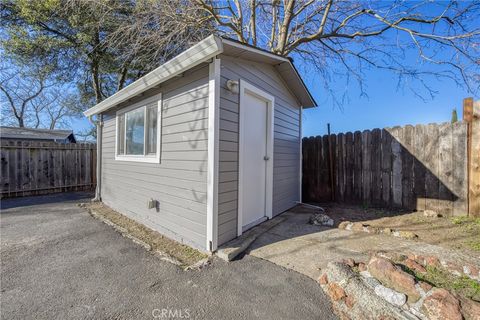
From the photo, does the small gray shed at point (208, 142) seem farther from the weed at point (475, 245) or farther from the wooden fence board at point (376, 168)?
the weed at point (475, 245)

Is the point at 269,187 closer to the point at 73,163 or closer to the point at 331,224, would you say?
the point at 331,224

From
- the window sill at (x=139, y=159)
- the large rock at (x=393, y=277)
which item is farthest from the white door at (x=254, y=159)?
the large rock at (x=393, y=277)

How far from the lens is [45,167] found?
7.60 m

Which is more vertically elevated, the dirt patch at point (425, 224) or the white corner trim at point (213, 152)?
the white corner trim at point (213, 152)

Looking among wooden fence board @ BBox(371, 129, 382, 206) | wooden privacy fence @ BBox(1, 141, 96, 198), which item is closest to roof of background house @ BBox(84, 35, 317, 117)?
wooden fence board @ BBox(371, 129, 382, 206)

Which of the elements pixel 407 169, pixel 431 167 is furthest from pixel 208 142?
pixel 431 167

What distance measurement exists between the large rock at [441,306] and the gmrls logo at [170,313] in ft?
6.36

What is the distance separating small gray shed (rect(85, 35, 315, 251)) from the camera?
2.93 m

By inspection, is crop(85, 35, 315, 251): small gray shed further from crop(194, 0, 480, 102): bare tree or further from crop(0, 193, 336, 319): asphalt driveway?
crop(194, 0, 480, 102): bare tree

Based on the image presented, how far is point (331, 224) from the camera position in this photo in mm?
3896

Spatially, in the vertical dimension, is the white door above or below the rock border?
above

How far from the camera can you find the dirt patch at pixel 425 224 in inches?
117

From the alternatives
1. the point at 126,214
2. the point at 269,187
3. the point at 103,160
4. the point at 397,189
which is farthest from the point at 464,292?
the point at 103,160

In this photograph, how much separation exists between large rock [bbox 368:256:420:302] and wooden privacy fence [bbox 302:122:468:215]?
3104mm
